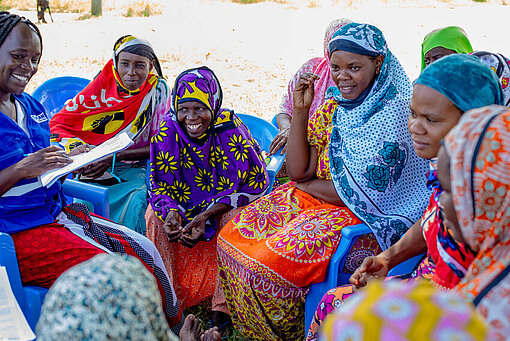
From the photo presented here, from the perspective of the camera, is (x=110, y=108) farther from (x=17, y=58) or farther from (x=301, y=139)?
(x=301, y=139)

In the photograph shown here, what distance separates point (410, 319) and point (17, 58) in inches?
97.6

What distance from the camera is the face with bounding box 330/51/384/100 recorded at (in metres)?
2.86

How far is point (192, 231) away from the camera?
10.5 feet

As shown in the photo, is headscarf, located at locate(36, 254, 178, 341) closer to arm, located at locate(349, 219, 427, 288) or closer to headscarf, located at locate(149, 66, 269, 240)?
arm, located at locate(349, 219, 427, 288)

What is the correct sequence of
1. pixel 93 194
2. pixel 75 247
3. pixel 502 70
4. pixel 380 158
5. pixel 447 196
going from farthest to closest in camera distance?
1. pixel 93 194
2. pixel 502 70
3. pixel 380 158
4. pixel 75 247
5. pixel 447 196

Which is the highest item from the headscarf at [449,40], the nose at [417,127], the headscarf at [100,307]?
the headscarf at [449,40]

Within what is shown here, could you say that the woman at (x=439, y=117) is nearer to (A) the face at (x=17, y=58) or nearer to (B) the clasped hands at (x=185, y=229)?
(B) the clasped hands at (x=185, y=229)

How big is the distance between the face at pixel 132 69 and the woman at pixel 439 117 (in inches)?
97.1

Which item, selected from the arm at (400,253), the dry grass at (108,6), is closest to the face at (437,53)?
the arm at (400,253)

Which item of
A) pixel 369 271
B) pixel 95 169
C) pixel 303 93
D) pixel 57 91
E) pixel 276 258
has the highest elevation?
pixel 303 93

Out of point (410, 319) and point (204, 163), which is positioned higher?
point (410, 319)

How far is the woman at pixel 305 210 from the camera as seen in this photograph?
268cm

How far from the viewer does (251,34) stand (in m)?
12.7

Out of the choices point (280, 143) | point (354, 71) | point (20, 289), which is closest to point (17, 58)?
point (20, 289)
